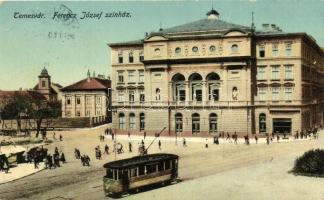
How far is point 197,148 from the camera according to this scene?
1713 inches

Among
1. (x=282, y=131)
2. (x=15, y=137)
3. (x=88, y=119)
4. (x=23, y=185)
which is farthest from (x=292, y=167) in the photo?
(x=88, y=119)

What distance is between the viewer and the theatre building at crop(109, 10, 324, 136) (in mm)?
53031

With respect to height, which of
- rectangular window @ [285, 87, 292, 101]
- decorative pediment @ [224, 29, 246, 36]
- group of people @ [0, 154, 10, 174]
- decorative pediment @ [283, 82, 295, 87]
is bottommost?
group of people @ [0, 154, 10, 174]

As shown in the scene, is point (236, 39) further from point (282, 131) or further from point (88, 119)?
point (88, 119)

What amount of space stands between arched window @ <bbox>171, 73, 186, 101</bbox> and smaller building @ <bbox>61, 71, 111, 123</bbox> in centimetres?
2744

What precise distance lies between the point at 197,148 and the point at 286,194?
66.7 feet

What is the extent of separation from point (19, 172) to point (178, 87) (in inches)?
1149

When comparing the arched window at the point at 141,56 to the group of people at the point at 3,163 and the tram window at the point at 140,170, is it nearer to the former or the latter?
the group of people at the point at 3,163

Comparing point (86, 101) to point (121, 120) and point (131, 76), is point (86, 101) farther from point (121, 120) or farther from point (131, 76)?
point (131, 76)

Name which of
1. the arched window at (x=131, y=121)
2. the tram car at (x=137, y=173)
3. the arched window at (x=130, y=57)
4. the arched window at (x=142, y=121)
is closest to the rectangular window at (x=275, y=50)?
the arched window at (x=142, y=121)

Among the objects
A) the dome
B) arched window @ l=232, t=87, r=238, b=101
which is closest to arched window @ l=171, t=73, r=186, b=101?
arched window @ l=232, t=87, r=238, b=101

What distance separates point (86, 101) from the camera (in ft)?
272

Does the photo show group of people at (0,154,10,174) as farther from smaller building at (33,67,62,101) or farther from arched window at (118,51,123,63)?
smaller building at (33,67,62,101)

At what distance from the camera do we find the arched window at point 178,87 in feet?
188
